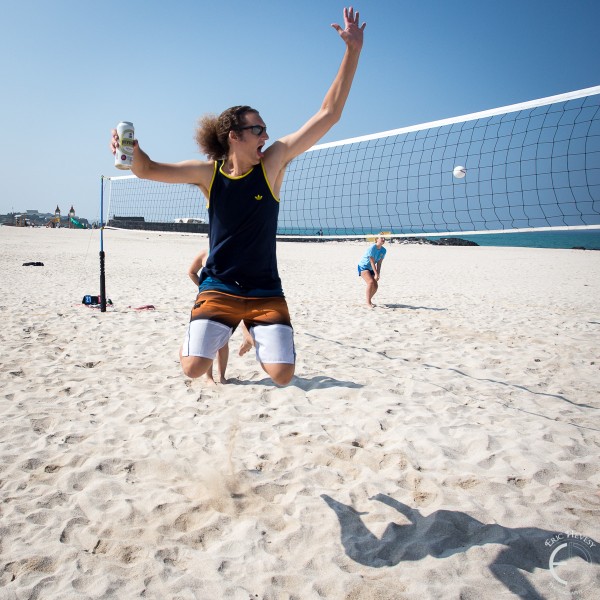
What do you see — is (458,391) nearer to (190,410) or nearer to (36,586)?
(190,410)

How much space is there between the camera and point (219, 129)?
263 cm

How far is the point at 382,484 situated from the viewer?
288 centimetres

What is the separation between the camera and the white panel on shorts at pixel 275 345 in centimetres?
258

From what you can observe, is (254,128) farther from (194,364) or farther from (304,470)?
(304,470)

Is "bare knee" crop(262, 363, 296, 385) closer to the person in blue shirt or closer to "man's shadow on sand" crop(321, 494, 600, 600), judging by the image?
"man's shadow on sand" crop(321, 494, 600, 600)

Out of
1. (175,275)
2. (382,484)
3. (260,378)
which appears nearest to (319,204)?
(175,275)

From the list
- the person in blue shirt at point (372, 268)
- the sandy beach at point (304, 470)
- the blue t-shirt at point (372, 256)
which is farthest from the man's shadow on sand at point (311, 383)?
the blue t-shirt at point (372, 256)

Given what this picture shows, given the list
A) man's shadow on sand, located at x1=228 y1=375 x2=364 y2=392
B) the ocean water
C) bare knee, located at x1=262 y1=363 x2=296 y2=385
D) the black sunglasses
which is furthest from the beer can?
the ocean water

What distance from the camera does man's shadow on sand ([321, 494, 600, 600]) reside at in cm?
220

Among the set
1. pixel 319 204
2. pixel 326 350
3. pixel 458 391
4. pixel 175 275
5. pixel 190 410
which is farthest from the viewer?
pixel 175 275

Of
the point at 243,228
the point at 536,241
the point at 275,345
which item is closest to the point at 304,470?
the point at 275,345

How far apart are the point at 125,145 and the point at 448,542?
8.11 ft

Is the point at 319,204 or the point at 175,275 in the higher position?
the point at 319,204

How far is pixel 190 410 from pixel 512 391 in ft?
9.49
